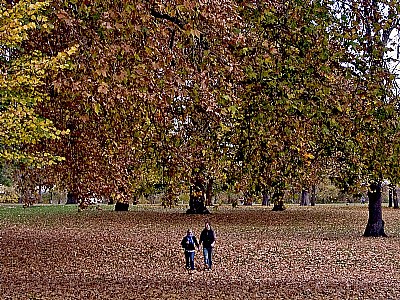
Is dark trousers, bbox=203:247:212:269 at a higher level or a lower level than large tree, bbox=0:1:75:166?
lower

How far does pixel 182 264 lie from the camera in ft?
53.7

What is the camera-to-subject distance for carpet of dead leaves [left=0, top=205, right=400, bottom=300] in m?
12.0

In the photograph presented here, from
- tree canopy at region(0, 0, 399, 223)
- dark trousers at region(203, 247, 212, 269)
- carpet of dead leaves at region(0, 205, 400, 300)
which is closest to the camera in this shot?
tree canopy at region(0, 0, 399, 223)

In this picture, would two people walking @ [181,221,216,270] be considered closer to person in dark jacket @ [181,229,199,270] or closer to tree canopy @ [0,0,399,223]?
person in dark jacket @ [181,229,199,270]

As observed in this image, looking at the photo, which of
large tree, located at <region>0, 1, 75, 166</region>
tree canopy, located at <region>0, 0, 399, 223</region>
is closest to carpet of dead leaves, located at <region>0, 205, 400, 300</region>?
Result: tree canopy, located at <region>0, 0, 399, 223</region>

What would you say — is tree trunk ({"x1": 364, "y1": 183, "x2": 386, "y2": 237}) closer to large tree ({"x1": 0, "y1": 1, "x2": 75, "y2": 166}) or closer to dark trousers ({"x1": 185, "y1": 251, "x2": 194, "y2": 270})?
dark trousers ({"x1": 185, "y1": 251, "x2": 194, "y2": 270})

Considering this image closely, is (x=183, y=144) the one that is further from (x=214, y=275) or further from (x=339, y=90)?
(x=214, y=275)

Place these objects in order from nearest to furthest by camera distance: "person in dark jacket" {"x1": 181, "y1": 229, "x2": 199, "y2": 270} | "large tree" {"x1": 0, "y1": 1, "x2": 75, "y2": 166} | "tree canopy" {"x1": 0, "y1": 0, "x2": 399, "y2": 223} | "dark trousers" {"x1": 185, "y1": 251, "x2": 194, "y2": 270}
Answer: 1. "tree canopy" {"x1": 0, "y1": 0, "x2": 399, "y2": 223}
2. "large tree" {"x1": 0, "y1": 1, "x2": 75, "y2": 166}
3. "person in dark jacket" {"x1": 181, "y1": 229, "x2": 199, "y2": 270}
4. "dark trousers" {"x1": 185, "y1": 251, "x2": 194, "y2": 270}

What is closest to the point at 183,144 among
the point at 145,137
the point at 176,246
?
the point at 145,137

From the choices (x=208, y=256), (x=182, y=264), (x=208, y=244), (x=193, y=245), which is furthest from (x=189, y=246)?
(x=182, y=264)

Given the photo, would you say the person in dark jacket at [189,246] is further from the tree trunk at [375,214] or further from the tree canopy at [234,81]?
the tree trunk at [375,214]

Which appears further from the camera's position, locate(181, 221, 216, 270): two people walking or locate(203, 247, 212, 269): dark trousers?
locate(203, 247, 212, 269): dark trousers

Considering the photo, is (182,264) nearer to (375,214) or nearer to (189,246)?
(189,246)

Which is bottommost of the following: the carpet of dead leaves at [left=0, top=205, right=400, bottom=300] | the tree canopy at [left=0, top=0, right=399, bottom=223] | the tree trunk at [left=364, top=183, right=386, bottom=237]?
the carpet of dead leaves at [left=0, top=205, right=400, bottom=300]
